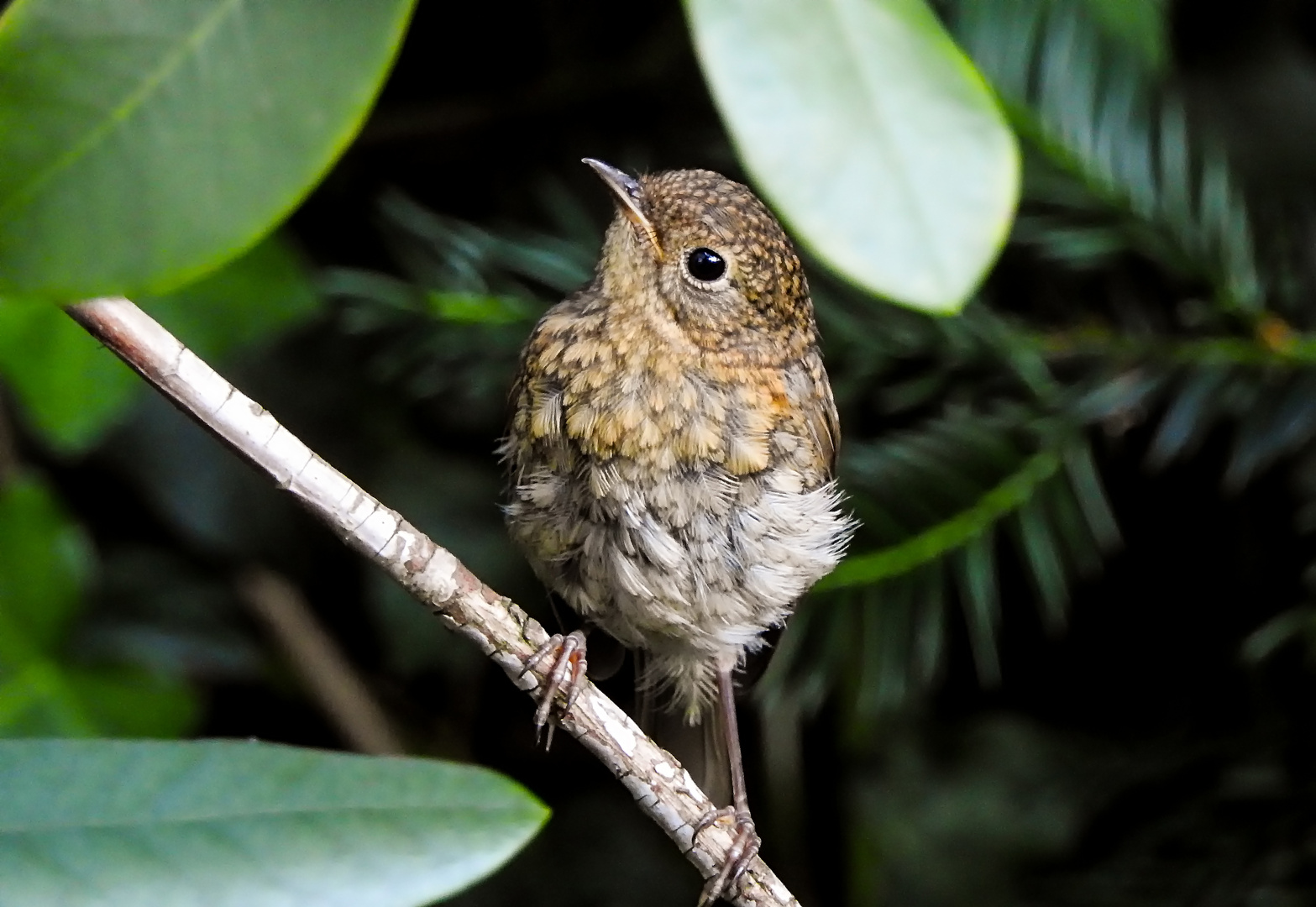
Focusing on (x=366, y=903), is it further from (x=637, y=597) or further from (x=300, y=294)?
(x=300, y=294)

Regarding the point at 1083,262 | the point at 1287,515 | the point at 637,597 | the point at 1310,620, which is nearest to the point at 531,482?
the point at 637,597

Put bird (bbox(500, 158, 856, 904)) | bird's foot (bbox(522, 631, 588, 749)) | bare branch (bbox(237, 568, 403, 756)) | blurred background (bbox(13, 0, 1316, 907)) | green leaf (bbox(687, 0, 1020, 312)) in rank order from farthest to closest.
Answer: bare branch (bbox(237, 568, 403, 756)), blurred background (bbox(13, 0, 1316, 907)), bird (bbox(500, 158, 856, 904)), bird's foot (bbox(522, 631, 588, 749)), green leaf (bbox(687, 0, 1020, 312))

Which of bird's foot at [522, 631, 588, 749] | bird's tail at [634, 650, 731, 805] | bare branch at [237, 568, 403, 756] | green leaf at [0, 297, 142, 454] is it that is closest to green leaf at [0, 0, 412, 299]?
bird's foot at [522, 631, 588, 749]

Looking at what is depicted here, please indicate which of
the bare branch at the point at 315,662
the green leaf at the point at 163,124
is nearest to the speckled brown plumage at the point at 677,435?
the bare branch at the point at 315,662

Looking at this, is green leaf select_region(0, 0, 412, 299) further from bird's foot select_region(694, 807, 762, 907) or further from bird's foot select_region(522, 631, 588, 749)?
bird's foot select_region(694, 807, 762, 907)

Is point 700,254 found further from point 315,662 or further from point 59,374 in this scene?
point 315,662

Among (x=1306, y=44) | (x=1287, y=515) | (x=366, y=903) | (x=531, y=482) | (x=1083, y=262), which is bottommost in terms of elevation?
(x=366, y=903)
